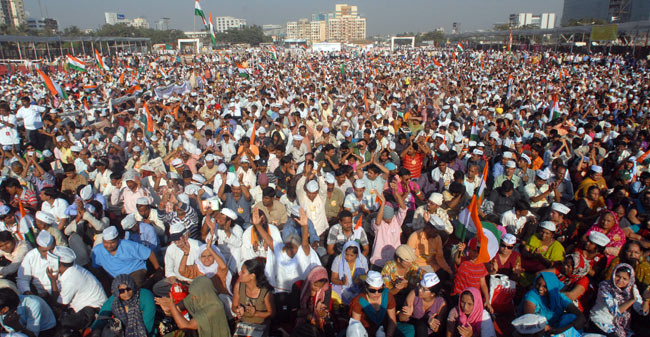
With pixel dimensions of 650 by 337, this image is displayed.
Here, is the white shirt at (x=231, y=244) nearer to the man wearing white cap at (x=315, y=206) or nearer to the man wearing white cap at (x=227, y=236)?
the man wearing white cap at (x=227, y=236)

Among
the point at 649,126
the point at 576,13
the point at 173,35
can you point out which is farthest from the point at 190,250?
the point at 576,13

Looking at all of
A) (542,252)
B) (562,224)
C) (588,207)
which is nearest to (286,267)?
(542,252)

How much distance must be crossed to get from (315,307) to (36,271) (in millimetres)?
2825

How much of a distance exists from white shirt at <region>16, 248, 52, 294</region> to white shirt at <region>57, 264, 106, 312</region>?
7.9 inches

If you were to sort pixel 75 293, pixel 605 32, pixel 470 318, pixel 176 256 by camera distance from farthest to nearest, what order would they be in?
1. pixel 605 32
2. pixel 176 256
3. pixel 75 293
4. pixel 470 318

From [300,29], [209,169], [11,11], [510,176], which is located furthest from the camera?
[300,29]

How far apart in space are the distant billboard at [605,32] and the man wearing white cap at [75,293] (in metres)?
33.1

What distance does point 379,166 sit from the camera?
19.7ft

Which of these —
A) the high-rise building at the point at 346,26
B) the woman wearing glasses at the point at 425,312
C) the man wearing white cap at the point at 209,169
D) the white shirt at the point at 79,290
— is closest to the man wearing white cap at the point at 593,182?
the woman wearing glasses at the point at 425,312

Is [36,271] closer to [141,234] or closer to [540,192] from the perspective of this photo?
[141,234]

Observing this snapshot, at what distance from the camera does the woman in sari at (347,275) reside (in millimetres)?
3801

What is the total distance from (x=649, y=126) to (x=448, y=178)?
6.55 m

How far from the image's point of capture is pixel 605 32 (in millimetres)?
27234

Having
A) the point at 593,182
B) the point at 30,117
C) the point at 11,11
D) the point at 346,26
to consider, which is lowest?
the point at 593,182
